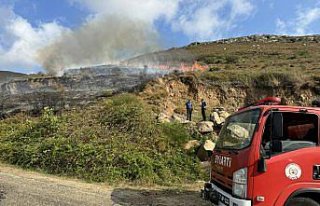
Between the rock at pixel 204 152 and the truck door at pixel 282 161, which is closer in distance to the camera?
the truck door at pixel 282 161

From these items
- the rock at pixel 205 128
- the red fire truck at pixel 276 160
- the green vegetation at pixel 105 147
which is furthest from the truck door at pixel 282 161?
the rock at pixel 205 128

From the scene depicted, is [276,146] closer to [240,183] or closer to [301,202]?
[240,183]

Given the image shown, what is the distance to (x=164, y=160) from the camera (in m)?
13.8

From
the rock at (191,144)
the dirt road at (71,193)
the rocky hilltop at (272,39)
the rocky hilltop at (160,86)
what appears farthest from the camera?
the rocky hilltop at (272,39)

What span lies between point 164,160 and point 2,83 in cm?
1876

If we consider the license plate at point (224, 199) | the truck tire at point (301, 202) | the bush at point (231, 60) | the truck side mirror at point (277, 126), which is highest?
the bush at point (231, 60)

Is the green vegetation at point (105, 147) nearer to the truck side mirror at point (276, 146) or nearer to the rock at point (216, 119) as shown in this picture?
the rock at point (216, 119)

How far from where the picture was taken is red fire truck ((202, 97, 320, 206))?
6.54 meters

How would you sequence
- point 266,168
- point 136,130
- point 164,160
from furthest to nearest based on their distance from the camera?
point 136,130 < point 164,160 < point 266,168

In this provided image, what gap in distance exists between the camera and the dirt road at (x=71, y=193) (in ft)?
30.5

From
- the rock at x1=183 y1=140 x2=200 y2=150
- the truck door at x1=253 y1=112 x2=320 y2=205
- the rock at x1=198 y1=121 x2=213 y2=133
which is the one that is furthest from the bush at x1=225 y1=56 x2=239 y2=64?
the truck door at x1=253 y1=112 x2=320 y2=205

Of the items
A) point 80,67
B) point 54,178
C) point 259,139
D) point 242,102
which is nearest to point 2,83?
point 80,67

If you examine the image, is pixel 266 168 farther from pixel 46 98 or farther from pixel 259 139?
pixel 46 98

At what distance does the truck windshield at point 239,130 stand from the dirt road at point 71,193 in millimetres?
2965
